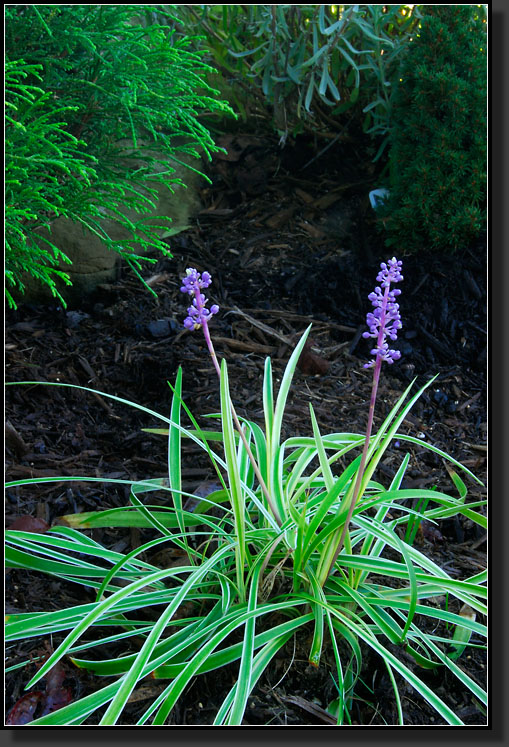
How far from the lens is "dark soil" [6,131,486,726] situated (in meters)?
1.70

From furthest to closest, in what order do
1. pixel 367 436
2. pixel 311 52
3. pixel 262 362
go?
pixel 311 52 → pixel 262 362 → pixel 367 436

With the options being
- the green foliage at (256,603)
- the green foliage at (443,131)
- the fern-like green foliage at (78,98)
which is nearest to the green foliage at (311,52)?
the green foliage at (443,131)

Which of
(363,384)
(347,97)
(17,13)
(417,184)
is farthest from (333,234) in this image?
(17,13)

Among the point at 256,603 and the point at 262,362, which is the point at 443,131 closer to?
the point at 262,362

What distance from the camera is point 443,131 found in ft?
11.7

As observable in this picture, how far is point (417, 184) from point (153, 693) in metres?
3.09

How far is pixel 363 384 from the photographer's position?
3.12 metres

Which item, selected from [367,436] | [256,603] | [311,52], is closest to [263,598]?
[256,603]

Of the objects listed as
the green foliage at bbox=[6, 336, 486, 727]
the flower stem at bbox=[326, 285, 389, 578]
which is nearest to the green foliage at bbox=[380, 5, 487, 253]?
the green foliage at bbox=[6, 336, 486, 727]

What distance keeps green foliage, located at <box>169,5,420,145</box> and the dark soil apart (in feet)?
1.26

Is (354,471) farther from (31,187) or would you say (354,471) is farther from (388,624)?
(31,187)

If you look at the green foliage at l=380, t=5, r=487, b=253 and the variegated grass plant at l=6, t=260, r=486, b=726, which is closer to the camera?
the variegated grass plant at l=6, t=260, r=486, b=726

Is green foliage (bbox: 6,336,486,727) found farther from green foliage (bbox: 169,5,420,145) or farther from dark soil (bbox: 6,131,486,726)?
green foliage (bbox: 169,5,420,145)

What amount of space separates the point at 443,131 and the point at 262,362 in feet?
5.65
